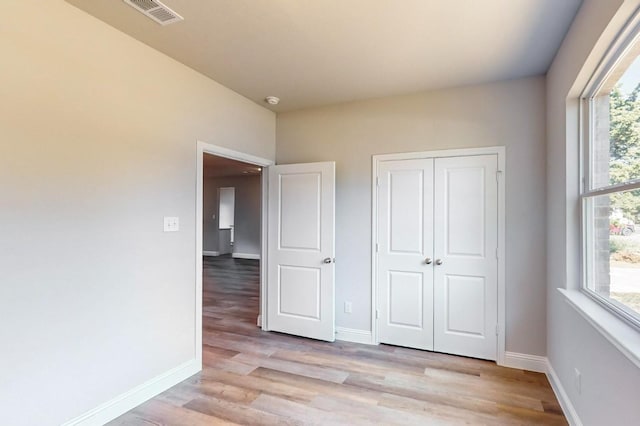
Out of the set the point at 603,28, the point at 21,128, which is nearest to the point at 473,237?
the point at 603,28

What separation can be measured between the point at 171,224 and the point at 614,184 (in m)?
2.90

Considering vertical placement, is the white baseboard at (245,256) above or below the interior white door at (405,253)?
below

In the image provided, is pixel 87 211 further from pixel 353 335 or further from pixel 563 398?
pixel 563 398

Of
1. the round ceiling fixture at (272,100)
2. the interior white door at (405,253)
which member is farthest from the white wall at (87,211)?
the interior white door at (405,253)

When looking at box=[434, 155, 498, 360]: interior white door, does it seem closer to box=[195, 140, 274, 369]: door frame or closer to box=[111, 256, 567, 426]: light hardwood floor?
box=[111, 256, 567, 426]: light hardwood floor

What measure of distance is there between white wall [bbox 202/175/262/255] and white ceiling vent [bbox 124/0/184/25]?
7816mm

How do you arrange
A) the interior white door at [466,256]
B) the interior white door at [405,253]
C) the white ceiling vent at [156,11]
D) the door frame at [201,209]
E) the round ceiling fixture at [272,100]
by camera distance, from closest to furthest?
the white ceiling vent at [156,11], the door frame at [201,209], the interior white door at [466,256], the interior white door at [405,253], the round ceiling fixture at [272,100]

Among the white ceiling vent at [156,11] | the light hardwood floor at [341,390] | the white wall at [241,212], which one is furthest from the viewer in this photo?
the white wall at [241,212]

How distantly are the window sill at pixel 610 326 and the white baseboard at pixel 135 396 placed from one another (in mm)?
2834

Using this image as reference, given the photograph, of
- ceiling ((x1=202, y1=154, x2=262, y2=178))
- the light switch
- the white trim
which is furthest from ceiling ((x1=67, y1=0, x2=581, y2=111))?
ceiling ((x1=202, y1=154, x2=262, y2=178))

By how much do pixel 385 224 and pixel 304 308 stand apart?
130 centimetres

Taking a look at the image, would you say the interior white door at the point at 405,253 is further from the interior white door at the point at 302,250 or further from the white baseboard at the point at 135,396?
the white baseboard at the point at 135,396

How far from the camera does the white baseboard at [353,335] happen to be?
3.58m

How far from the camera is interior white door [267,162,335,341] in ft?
11.9
